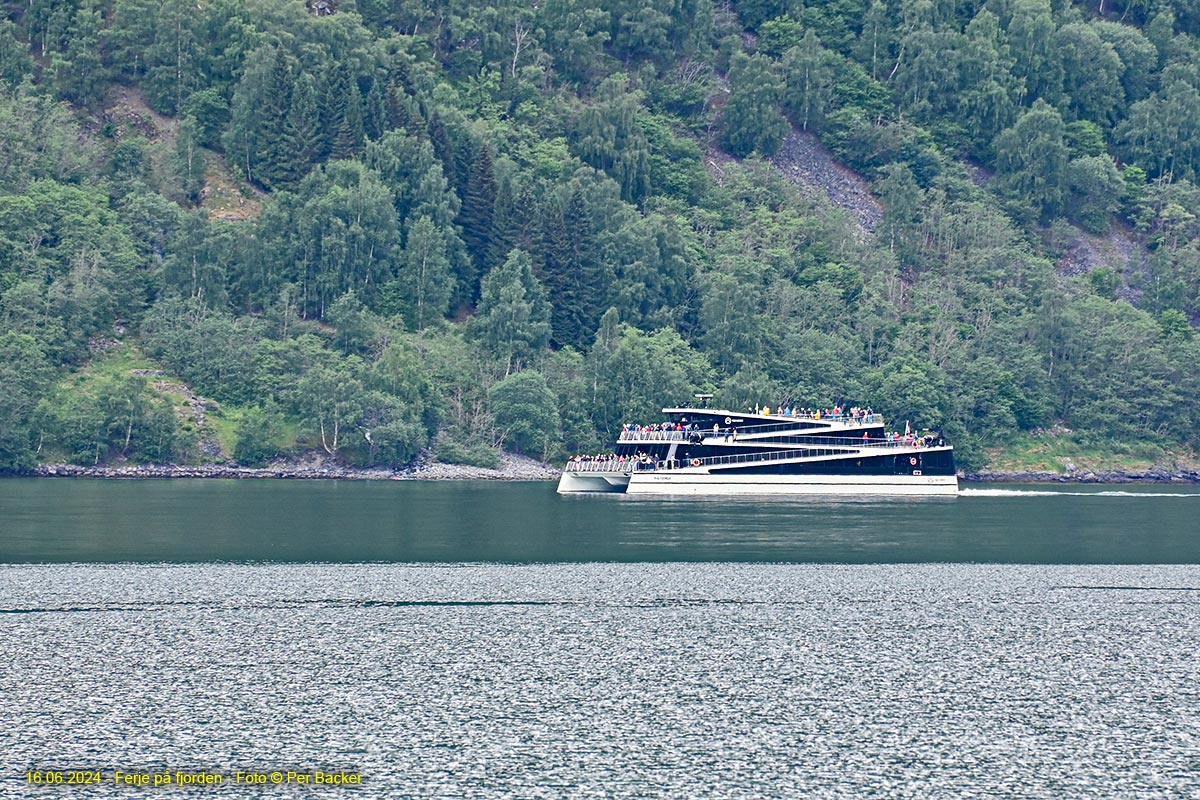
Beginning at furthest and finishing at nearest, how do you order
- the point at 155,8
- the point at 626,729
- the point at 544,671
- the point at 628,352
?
the point at 155,8, the point at 628,352, the point at 544,671, the point at 626,729

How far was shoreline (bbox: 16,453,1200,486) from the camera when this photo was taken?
5034 inches

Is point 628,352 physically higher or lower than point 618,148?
lower

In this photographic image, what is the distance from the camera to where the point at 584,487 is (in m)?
107

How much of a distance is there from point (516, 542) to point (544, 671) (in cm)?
3124

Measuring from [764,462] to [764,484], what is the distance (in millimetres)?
1476

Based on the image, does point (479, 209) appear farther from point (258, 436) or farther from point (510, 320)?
point (258, 436)

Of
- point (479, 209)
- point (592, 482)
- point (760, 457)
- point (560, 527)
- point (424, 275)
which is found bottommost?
point (560, 527)

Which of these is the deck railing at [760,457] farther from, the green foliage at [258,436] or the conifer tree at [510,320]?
→ the conifer tree at [510,320]

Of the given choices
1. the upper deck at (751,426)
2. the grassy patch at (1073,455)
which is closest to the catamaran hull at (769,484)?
the upper deck at (751,426)

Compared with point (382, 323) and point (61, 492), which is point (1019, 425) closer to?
point (382, 323)

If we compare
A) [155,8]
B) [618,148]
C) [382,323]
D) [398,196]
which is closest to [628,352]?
[382,323]

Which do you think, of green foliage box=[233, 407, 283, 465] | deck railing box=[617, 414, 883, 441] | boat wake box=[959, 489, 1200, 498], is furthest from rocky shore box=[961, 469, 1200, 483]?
green foliage box=[233, 407, 283, 465]

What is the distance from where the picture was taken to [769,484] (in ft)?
347

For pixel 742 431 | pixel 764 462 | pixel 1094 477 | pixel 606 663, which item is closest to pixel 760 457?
pixel 764 462
